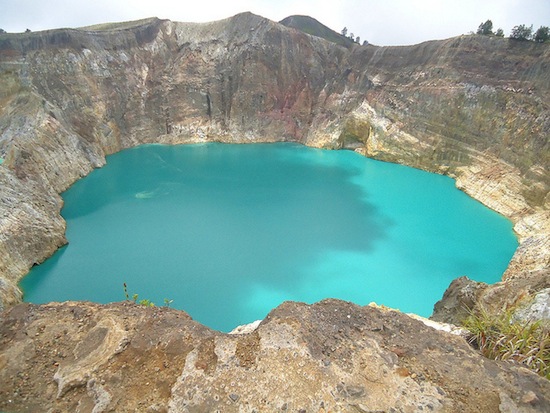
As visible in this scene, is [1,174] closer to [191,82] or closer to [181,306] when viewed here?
[181,306]

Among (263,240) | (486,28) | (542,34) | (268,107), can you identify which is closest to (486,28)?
(486,28)

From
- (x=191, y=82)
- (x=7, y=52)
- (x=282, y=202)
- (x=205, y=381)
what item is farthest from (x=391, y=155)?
(x=7, y=52)

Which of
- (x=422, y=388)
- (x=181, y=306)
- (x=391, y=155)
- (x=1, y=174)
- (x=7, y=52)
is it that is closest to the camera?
(x=422, y=388)

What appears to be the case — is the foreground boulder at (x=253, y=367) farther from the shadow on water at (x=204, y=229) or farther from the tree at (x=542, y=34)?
the tree at (x=542, y=34)

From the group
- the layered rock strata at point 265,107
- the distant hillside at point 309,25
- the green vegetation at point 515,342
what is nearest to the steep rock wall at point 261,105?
the layered rock strata at point 265,107

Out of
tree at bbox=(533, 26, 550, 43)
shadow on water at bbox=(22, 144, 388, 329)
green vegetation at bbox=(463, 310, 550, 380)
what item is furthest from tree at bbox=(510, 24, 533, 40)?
green vegetation at bbox=(463, 310, 550, 380)

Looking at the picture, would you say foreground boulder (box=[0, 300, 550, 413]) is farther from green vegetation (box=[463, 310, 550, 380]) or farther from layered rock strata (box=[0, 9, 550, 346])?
layered rock strata (box=[0, 9, 550, 346])
